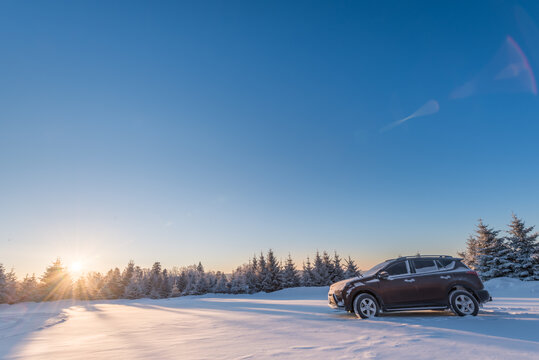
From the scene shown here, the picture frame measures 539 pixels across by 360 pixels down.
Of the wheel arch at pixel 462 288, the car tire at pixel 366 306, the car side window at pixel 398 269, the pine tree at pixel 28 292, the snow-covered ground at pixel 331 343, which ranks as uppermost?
the pine tree at pixel 28 292

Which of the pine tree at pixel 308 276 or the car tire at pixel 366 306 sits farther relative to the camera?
the pine tree at pixel 308 276

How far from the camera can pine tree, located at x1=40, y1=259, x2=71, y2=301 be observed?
124 feet

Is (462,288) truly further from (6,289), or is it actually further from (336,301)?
(6,289)

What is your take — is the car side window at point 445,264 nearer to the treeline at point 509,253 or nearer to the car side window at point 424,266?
the car side window at point 424,266

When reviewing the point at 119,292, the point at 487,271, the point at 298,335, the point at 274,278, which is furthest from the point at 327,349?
the point at 119,292

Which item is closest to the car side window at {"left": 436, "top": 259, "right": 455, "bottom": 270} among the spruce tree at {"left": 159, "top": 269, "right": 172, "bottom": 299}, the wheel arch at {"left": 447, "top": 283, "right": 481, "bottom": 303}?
the wheel arch at {"left": 447, "top": 283, "right": 481, "bottom": 303}

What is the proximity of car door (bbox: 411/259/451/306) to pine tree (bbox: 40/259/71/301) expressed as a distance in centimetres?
4780

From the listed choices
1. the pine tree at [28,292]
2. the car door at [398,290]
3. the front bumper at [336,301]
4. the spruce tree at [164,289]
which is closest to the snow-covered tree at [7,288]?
the pine tree at [28,292]

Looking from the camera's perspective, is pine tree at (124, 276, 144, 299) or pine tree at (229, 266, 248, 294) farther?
pine tree at (124, 276, 144, 299)

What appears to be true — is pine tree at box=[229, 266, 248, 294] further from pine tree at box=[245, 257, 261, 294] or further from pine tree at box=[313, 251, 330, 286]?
pine tree at box=[313, 251, 330, 286]

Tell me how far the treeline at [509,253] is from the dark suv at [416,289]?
24.2 m

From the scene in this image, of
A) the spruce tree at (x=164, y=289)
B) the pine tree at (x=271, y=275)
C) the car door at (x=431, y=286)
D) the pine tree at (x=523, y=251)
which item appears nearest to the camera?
the car door at (x=431, y=286)

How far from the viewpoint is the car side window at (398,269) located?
324 inches

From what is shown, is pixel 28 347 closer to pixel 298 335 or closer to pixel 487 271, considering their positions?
pixel 298 335
